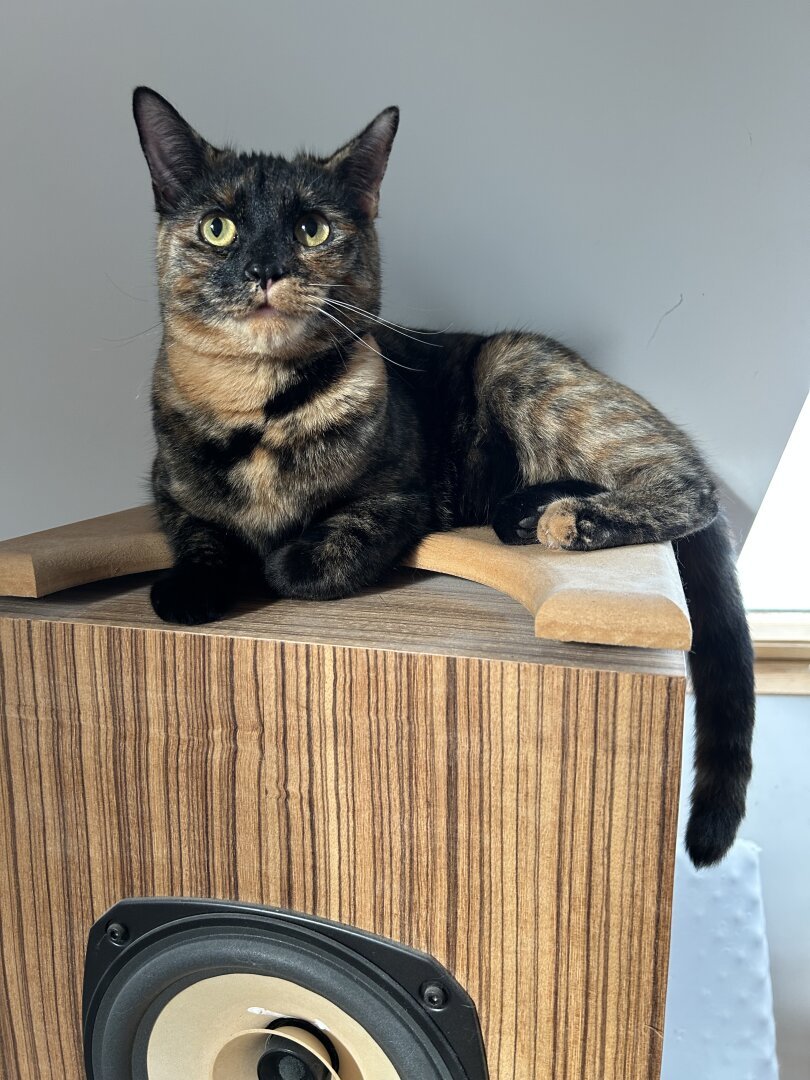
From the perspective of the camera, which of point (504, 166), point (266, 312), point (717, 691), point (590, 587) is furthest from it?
point (504, 166)

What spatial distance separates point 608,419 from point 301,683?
1.43 feet

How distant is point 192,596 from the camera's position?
2.28ft

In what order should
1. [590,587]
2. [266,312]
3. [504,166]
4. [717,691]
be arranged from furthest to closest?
1. [504,166]
2. [717,691]
3. [266,312]
4. [590,587]

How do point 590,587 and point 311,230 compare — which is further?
point 311,230

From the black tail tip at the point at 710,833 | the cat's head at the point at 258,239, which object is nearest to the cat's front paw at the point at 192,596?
the cat's head at the point at 258,239

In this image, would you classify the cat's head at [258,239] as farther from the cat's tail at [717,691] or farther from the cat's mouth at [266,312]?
the cat's tail at [717,691]

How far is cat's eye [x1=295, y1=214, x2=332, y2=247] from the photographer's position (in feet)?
2.52

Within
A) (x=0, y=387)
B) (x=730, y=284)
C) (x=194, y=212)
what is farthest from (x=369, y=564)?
(x=0, y=387)

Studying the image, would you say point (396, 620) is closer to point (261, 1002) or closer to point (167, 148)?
point (261, 1002)

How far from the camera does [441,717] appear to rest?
598 millimetres

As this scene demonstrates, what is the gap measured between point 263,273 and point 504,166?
1.66 ft

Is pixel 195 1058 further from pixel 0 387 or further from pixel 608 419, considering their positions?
pixel 0 387

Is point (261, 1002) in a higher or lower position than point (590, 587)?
lower

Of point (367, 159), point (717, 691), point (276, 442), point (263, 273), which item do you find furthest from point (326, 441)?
point (717, 691)
